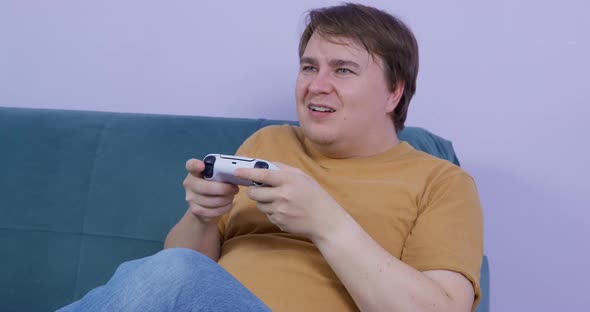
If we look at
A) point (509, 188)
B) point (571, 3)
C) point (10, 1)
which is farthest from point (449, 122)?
point (10, 1)

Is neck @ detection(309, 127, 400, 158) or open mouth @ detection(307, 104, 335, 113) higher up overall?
open mouth @ detection(307, 104, 335, 113)

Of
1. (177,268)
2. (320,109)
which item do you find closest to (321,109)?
(320,109)

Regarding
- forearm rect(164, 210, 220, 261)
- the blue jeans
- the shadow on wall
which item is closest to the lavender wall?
the shadow on wall

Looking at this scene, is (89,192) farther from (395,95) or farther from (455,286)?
(455,286)

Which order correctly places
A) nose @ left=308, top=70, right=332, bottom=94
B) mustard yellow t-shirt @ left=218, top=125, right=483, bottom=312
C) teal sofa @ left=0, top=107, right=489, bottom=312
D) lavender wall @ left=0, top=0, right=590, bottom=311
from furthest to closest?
1. lavender wall @ left=0, top=0, right=590, bottom=311
2. teal sofa @ left=0, top=107, right=489, bottom=312
3. nose @ left=308, top=70, right=332, bottom=94
4. mustard yellow t-shirt @ left=218, top=125, right=483, bottom=312

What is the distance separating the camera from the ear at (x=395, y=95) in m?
1.29

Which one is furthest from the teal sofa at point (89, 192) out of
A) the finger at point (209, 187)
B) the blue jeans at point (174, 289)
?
the blue jeans at point (174, 289)

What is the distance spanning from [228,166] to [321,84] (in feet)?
0.96

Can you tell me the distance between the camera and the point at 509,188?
5.50 ft

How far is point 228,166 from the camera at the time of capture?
1.00 metres

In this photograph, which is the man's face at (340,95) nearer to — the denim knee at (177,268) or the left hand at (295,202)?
the left hand at (295,202)

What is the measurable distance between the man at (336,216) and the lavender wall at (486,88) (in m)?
0.41

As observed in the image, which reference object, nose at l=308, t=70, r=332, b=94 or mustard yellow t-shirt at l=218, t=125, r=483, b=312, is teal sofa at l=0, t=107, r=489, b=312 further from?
nose at l=308, t=70, r=332, b=94

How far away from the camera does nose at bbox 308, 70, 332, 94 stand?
1.20m
